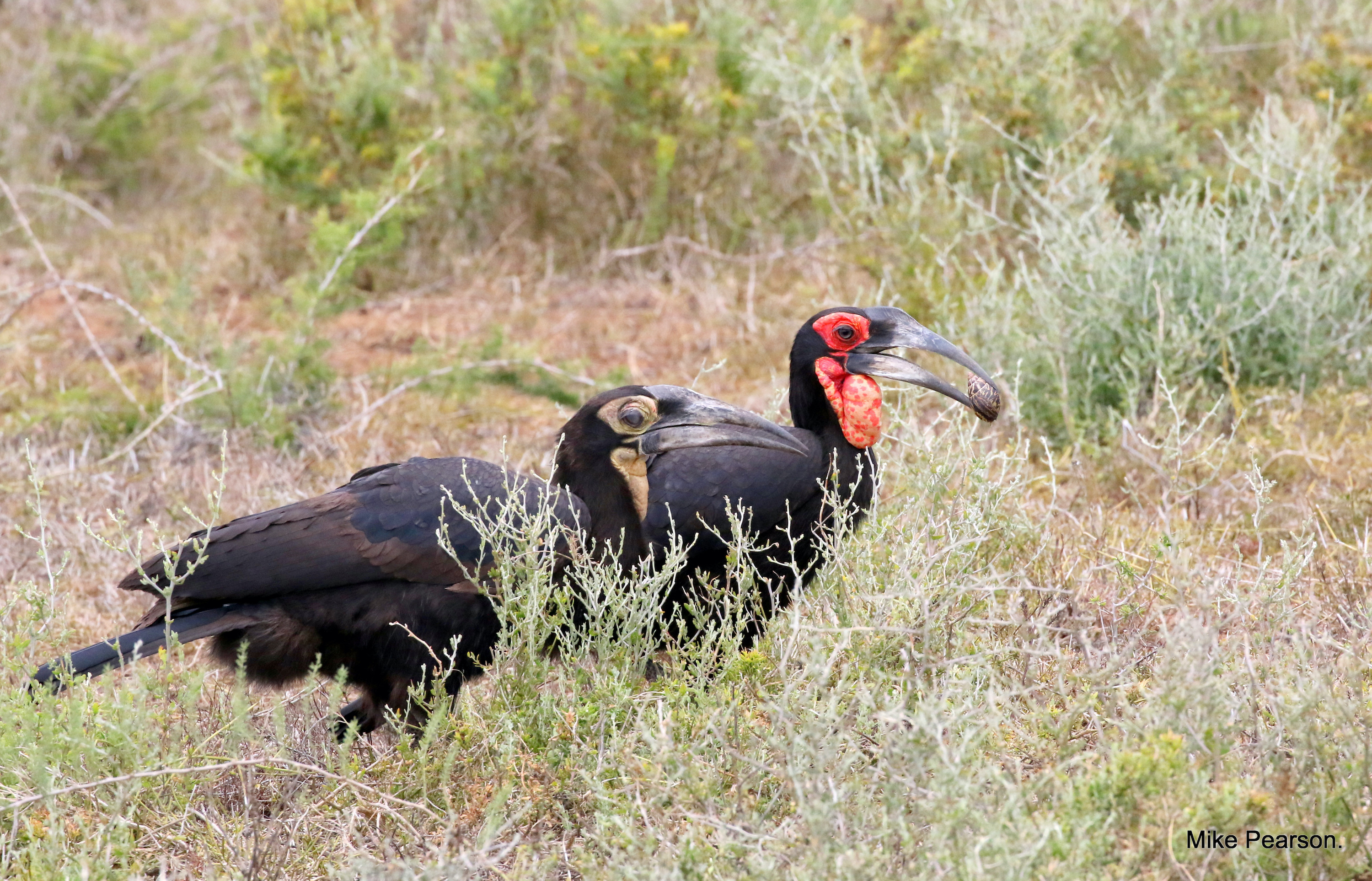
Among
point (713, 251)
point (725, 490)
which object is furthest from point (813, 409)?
point (713, 251)

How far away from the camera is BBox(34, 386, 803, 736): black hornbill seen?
3.55m

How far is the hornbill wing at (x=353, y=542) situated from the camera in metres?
3.55

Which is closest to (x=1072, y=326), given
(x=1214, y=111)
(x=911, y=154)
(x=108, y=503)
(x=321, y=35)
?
(x=911, y=154)

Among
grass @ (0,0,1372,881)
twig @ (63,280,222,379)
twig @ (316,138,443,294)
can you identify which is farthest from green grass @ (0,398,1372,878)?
twig @ (316,138,443,294)

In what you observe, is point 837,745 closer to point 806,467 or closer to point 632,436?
point 632,436

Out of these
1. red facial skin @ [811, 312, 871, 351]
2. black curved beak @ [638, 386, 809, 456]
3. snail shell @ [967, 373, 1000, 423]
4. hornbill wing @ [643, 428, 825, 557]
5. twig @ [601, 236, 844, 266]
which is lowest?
twig @ [601, 236, 844, 266]

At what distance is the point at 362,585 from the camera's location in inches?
143

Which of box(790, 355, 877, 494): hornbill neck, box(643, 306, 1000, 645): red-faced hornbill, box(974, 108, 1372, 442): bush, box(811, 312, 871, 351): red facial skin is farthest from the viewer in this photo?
box(974, 108, 1372, 442): bush

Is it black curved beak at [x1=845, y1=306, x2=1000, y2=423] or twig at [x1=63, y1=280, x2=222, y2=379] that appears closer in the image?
black curved beak at [x1=845, y1=306, x2=1000, y2=423]

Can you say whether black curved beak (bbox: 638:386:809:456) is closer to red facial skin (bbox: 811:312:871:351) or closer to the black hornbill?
the black hornbill

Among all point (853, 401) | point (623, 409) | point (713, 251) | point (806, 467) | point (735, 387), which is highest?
point (623, 409)

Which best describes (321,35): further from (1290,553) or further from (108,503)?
(1290,553)

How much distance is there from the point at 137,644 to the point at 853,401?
201 centimetres

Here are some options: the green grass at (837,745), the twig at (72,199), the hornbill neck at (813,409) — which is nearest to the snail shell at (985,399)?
the green grass at (837,745)
